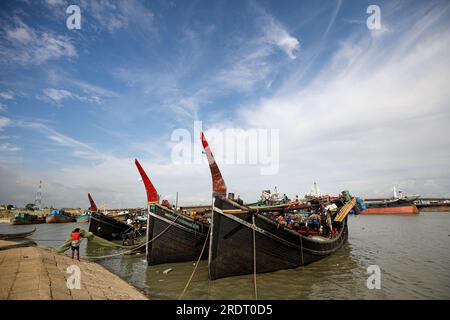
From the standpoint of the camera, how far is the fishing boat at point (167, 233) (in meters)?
13.2

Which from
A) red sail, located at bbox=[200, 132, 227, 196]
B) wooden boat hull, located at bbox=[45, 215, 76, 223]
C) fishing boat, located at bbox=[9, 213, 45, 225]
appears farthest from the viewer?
wooden boat hull, located at bbox=[45, 215, 76, 223]

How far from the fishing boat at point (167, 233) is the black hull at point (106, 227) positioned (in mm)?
11967

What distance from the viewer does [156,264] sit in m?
13.1

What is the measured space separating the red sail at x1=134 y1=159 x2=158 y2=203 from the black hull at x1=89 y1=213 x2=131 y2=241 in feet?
39.5

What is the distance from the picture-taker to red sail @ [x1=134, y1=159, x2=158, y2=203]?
45.5 feet

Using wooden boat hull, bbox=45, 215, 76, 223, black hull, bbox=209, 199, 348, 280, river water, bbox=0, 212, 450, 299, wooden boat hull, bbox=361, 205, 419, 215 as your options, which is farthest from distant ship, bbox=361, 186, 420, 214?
wooden boat hull, bbox=45, 215, 76, 223

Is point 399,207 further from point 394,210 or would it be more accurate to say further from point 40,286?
point 40,286

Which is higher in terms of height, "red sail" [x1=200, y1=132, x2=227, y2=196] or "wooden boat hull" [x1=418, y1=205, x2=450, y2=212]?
"red sail" [x1=200, y1=132, x2=227, y2=196]

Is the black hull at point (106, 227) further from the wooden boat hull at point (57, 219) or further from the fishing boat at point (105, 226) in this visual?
the wooden boat hull at point (57, 219)

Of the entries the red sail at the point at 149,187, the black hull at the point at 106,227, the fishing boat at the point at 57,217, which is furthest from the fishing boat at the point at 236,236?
the fishing boat at the point at 57,217

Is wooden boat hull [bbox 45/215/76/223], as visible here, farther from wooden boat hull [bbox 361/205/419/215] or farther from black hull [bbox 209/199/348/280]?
wooden boat hull [bbox 361/205/419/215]
